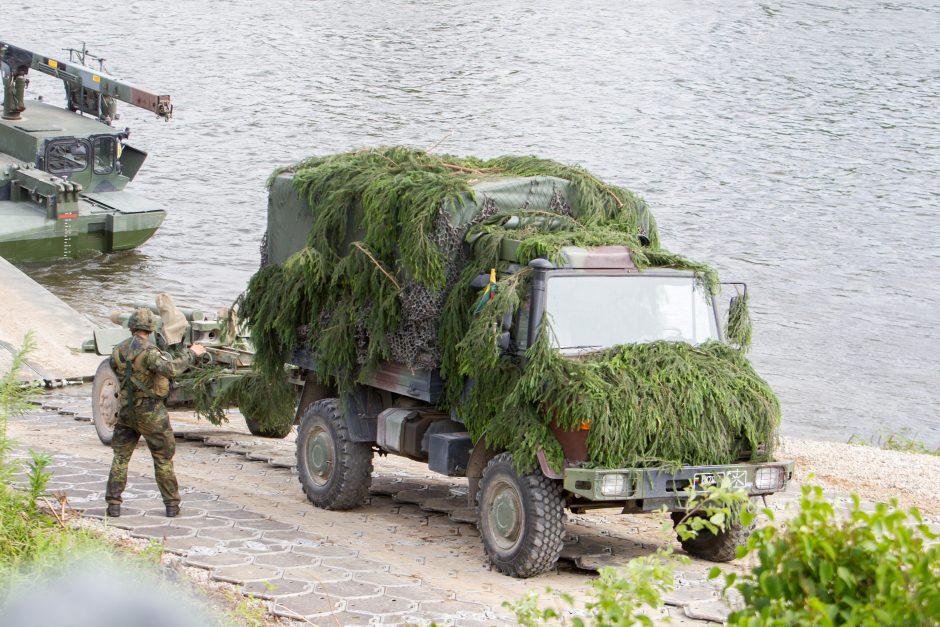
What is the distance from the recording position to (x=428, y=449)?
10.1m

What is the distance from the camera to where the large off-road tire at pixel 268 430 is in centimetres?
1389

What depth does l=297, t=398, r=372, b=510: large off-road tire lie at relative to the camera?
10711mm

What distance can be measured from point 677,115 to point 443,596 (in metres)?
27.3

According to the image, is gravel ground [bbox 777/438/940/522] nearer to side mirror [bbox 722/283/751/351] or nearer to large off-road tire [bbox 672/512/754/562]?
large off-road tire [bbox 672/512/754/562]

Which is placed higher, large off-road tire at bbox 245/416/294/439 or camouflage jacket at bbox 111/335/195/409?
camouflage jacket at bbox 111/335/195/409

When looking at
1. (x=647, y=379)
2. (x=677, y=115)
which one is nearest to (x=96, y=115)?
(x=677, y=115)

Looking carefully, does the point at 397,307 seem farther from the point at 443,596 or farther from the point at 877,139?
the point at 877,139

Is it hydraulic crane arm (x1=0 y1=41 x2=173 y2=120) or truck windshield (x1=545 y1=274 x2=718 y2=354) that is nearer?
truck windshield (x1=545 y1=274 x2=718 y2=354)

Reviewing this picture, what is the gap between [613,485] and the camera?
28.5 ft

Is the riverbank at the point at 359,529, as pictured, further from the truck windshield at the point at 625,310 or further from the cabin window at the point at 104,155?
the cabin window at the point at 104,155

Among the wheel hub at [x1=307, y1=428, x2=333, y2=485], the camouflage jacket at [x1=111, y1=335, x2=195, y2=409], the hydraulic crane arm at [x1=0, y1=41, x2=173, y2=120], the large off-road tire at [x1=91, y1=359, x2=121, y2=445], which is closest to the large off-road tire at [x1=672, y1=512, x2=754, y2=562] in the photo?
the wheel hub at [x1=307, y1=428, x2=333, y2=485]

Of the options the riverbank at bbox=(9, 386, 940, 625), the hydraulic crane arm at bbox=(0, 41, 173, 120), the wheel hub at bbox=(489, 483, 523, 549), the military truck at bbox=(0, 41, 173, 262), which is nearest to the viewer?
the riverbank at bbox=(9, 386, 940, 625)

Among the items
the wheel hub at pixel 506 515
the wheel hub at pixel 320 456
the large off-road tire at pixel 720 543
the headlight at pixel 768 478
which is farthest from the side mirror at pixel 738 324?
the wheel hub at pixel 320 456

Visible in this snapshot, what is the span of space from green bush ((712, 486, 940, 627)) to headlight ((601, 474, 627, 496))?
442cm
